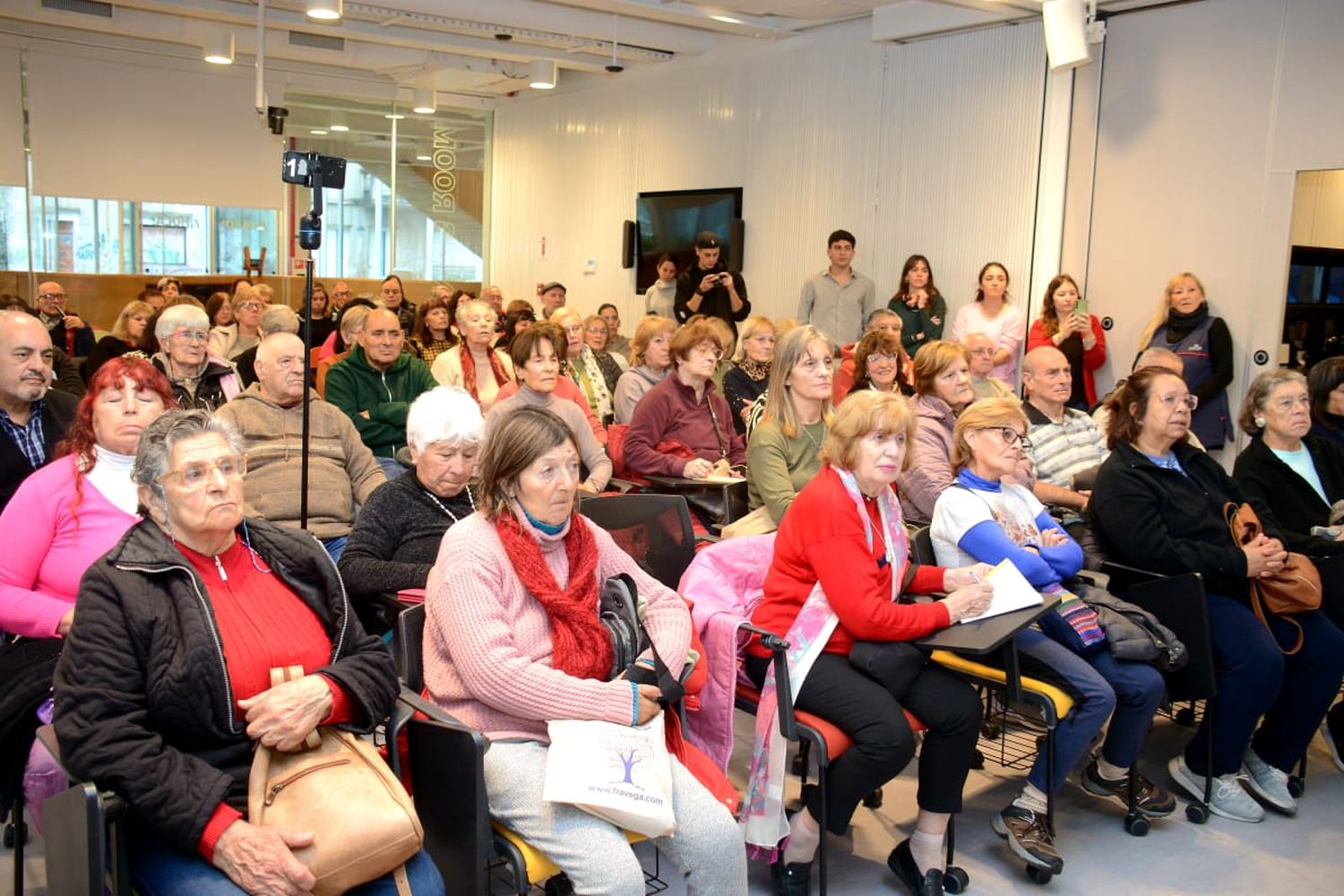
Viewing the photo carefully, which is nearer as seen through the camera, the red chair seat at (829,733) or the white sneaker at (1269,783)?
the red chair seat at (829,733)

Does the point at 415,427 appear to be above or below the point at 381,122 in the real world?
below

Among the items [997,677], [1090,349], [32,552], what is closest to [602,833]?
[997,677]

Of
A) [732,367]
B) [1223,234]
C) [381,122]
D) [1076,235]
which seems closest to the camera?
[732,367]

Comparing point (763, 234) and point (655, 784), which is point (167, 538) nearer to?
point (655, 784)

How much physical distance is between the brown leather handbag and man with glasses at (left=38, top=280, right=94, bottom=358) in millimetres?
8022

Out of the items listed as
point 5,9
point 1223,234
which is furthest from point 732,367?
point 5,9

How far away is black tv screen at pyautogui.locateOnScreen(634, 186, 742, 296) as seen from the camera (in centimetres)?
1039

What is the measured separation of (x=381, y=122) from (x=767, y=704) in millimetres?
12531

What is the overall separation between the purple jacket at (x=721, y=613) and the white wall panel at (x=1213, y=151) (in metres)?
4.77

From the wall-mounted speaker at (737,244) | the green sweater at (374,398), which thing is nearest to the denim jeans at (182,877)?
the green sweater at (374,398)

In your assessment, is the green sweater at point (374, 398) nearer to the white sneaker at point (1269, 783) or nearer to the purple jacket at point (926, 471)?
the purple jacket at point (926, 471)

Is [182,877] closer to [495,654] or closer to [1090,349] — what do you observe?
[495,654]

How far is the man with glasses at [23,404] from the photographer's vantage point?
10.5ft

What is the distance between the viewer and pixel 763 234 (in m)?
10.1
